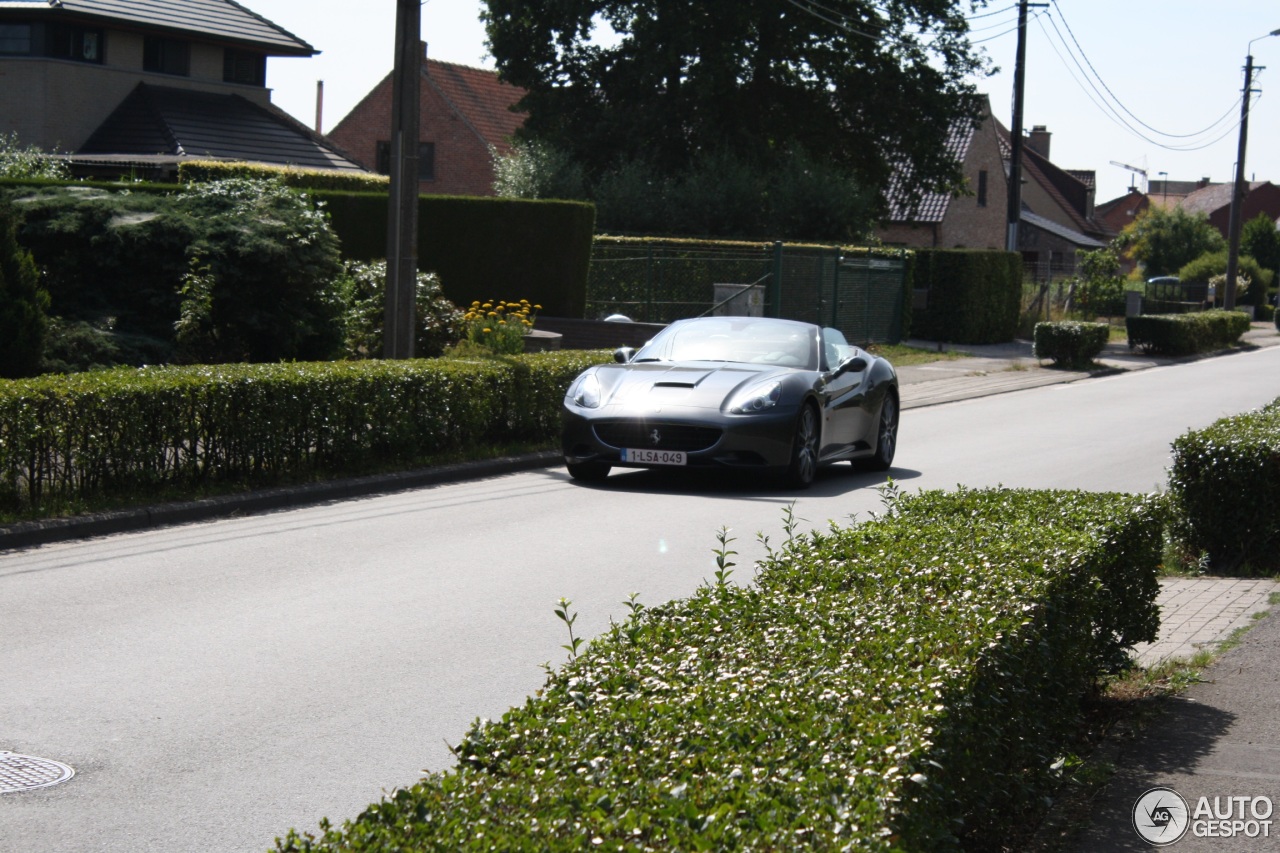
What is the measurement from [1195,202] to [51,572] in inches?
5140

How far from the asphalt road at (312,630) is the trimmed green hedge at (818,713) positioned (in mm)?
1197

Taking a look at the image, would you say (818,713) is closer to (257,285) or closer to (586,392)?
(586,392)

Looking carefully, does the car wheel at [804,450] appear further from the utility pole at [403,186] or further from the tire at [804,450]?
the utility pole at [403,186]

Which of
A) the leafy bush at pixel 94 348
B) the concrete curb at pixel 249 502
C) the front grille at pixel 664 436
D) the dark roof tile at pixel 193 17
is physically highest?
the dark roof tile at pixel 193 17

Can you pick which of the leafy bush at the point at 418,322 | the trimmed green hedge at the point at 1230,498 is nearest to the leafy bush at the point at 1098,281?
the leafy bush at the point at 418,322

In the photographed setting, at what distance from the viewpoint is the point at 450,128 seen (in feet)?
182

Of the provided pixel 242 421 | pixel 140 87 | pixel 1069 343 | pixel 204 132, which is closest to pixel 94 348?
pixel 242 421

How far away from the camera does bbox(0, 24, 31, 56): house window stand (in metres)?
35.3

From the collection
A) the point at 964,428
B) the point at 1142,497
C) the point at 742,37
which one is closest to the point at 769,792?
the point at 1142,497

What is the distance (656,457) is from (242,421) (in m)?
3.29

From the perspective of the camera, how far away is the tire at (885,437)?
14531 millimetres

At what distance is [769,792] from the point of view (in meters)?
3.04

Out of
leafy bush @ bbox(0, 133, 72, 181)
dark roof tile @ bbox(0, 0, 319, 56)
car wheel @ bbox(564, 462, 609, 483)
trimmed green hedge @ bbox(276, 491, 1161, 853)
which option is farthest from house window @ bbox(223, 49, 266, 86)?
trimmed green hedge @ bbox(276, 491, 1161, 853)

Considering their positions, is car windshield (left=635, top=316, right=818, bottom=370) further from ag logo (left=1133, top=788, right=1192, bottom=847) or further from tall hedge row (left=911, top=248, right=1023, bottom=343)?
tall hedge row (left=911, top=248, right=1023, bottom=343)
